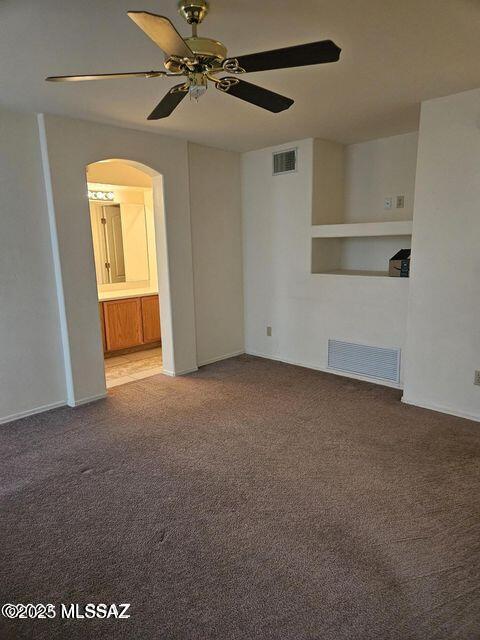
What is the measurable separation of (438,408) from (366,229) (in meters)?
1.75

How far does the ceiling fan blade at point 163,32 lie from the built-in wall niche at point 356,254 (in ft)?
9.81

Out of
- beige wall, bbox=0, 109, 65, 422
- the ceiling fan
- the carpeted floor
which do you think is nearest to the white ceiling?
the ceiling fan

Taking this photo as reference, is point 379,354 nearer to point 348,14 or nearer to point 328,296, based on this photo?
point 328,296

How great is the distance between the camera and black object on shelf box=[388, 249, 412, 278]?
3773mm

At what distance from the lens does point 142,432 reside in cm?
318

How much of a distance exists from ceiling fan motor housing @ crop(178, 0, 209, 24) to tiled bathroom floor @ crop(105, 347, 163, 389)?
11.1 feet

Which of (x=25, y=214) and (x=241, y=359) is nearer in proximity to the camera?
(x=25, y=214)

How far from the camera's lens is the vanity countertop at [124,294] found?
17.2ft

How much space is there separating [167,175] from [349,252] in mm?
2230

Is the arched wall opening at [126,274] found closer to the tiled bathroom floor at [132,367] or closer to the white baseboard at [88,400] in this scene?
the tiled bathroom floor at [132,367]

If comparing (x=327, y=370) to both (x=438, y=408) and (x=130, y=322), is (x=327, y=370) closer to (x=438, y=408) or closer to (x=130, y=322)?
(x=438, y=408)

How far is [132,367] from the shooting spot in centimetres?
495

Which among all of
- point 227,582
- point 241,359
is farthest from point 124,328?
point 227,582

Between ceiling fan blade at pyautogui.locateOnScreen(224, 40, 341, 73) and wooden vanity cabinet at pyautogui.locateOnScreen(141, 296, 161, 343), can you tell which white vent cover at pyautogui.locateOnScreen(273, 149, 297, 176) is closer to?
wooden vanity cabinet at pyautogui.locateOnScreen(141, 296, 161, 343)
